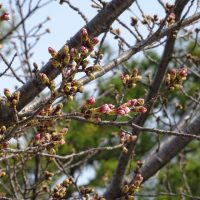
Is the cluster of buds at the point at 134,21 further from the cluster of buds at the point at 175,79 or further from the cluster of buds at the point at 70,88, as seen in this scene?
the cluster of buds at the point at 70,88

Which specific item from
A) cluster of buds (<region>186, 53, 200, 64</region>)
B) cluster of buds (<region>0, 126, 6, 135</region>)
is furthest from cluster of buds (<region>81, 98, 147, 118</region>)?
cluster of buds (<region>186, 53, 200, 64</region>)

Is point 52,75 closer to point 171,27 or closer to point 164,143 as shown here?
point 171,27

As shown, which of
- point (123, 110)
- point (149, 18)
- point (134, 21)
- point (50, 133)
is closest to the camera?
point (123, 110)

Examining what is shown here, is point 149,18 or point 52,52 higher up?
point 149,18

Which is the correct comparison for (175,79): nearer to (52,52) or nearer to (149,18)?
(52,52)

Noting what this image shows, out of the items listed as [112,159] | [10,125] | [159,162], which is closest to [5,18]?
[10,125]

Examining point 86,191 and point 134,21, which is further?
point 134,21

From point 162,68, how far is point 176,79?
1.42m

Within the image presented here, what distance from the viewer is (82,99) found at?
464 inches

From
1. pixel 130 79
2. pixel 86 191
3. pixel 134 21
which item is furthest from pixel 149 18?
pixel 86 191

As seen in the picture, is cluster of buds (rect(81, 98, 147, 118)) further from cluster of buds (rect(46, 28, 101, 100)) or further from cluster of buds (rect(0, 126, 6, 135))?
cluster of buds (rect(0, 126, 6, 135))

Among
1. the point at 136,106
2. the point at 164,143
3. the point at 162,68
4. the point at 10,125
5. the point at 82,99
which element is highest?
the point at 82,99

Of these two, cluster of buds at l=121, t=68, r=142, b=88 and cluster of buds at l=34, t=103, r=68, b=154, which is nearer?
cluster of buds at l=34, t=103, r=68, b=154

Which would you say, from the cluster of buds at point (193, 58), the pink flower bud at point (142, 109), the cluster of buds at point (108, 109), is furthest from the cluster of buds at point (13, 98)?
the cluster of buds at point (193, 58)
